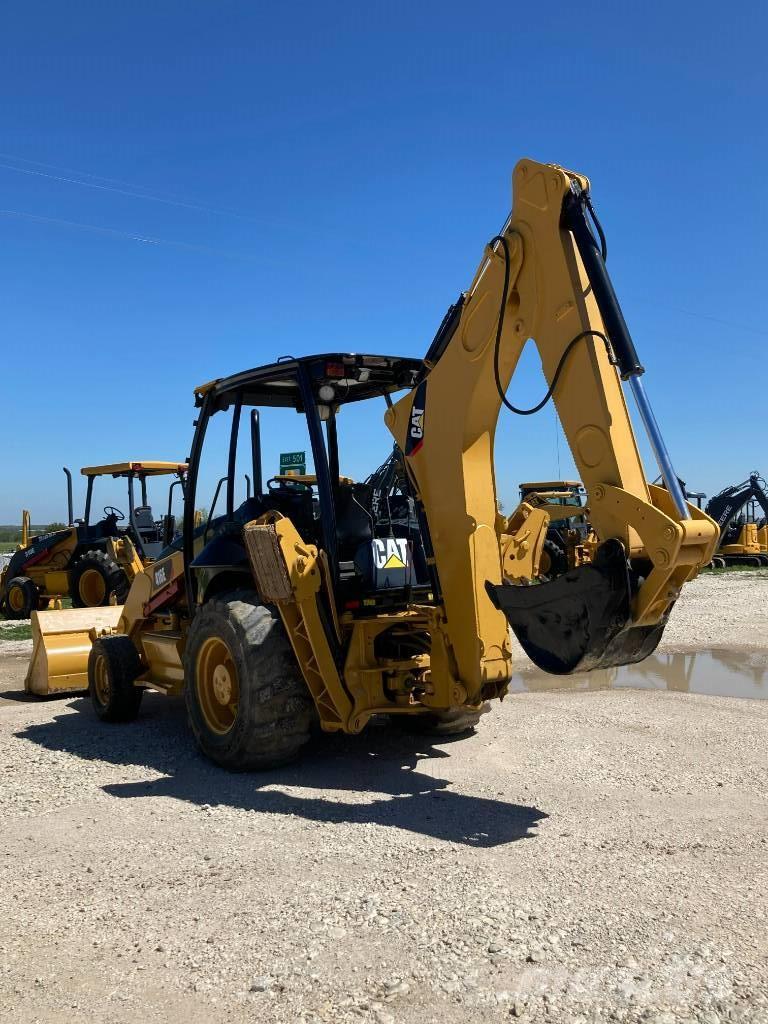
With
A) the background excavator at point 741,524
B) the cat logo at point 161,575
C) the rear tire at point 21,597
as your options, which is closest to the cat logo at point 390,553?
the cat logo at point 161,575

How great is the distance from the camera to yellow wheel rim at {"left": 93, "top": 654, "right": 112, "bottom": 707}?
7738 millimetres

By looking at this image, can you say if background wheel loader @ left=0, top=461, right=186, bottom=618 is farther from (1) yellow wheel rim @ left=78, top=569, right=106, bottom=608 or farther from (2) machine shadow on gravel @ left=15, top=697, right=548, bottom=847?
(2) machine shadow on gravel @ left=15, top=697, right=548, bottom=847

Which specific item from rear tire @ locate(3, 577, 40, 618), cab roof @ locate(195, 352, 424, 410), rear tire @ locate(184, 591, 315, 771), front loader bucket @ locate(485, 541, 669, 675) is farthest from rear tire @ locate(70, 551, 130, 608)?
front loader bucket @ locate(485, 541, 669, 675)

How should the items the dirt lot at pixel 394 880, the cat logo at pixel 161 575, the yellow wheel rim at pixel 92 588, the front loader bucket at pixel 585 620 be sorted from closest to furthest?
the dirt lot at pixel 394 880
the front loader bucket at pixel 585 620
the cat logo at pixel 161 575
the yellow wheel rim at pixel 92 588

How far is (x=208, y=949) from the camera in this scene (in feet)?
11.5

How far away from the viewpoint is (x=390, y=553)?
607 centimetres

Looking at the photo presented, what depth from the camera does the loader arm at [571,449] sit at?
14.9ft

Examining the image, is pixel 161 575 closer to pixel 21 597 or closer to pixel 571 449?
pixel 571 449

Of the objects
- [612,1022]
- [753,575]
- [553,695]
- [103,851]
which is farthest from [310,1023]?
[753,575]

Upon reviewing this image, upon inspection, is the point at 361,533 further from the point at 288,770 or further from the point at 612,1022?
the point at 612,1022

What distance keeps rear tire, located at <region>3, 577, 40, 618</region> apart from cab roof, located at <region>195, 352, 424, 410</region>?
12152 millimetres

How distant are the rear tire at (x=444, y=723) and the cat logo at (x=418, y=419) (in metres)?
2.04

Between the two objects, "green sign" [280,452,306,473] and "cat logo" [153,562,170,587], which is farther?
"cat logo" [153,562,170,587]

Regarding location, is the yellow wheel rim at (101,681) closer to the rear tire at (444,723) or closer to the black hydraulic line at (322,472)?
the rear tire at (444,723)
